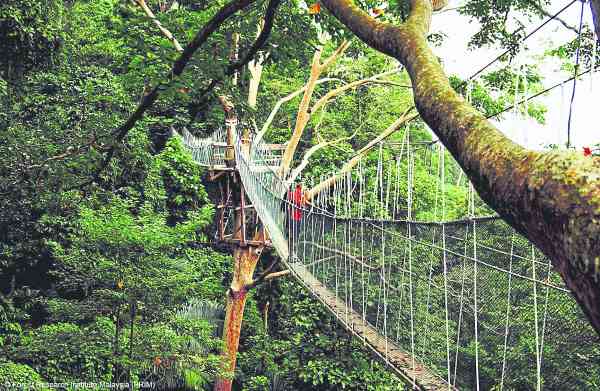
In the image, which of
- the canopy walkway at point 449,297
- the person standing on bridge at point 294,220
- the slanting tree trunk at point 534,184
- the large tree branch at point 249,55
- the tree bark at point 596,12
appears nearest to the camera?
the slanting tree trunk at point 534,184

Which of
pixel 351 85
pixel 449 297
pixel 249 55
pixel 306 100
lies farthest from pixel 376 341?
pixel 351 85

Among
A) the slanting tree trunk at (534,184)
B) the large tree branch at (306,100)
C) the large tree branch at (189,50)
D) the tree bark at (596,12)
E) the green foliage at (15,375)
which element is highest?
the large tree branch at (306,100)

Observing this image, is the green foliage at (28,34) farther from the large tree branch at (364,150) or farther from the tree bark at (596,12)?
the tree bark at (596,12)

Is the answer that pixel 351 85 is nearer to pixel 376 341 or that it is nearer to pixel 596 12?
pixel 376 341

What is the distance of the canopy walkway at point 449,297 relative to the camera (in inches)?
81.0

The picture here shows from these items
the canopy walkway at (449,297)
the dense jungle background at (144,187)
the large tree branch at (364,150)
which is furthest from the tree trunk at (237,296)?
the canopy walkway at (449,297)

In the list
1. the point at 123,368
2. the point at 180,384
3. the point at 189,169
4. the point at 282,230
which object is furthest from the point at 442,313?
the point at 189,169

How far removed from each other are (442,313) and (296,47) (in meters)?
2.45

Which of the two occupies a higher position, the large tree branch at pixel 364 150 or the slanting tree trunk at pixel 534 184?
the large tree branch at pixel 364 150

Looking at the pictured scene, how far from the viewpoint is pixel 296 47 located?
296cm

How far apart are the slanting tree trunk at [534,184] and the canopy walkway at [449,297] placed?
113 cm

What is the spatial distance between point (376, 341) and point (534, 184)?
3.08m

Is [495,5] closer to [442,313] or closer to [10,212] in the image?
[442,313]

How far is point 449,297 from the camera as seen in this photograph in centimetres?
360
